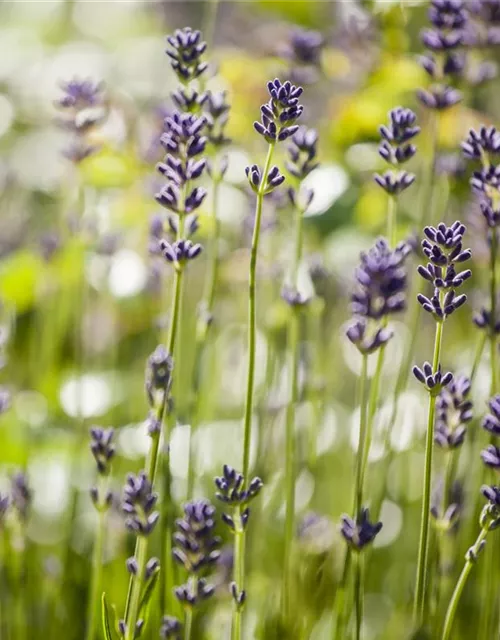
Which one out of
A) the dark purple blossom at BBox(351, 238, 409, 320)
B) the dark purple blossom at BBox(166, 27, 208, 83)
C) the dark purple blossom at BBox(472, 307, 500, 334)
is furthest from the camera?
the dark purple blossom at BBox(472, 307, 500, 334)

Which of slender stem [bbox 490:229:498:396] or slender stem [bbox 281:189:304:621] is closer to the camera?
slender stem [bbox 490:229:498:396]

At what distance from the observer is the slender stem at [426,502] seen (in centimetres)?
62

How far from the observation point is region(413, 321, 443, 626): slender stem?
624mm

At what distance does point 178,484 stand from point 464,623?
25.8 inches

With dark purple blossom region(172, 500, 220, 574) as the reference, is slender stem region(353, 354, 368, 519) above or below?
above

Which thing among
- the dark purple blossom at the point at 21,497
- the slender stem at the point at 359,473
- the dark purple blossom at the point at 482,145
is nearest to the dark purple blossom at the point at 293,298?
the slender stem at the point at 359,473

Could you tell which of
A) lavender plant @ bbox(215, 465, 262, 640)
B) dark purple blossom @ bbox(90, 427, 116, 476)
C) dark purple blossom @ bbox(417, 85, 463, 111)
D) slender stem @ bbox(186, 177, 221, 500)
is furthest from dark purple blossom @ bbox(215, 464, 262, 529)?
dark purple blossom @ bbox(417, 85, 463, 111)

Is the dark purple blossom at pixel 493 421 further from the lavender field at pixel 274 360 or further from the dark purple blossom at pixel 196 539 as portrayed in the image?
the dark purple blossom at pixel 196 539

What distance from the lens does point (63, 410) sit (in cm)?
164

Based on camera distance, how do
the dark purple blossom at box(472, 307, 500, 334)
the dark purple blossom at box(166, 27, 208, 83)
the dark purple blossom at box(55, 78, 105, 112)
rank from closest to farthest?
the dark purple blossom at box(166, 27, 208, 83) → the dark purple blossom at box(472, 307, 500, 334) → the dark purple blossom at box(55, 78, 105, 112)

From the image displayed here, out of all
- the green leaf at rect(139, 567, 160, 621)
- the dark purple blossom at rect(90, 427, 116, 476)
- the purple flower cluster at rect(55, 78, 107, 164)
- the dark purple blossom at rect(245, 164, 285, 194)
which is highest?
the purple flower cluster at rect(55, 78, 107, 164)

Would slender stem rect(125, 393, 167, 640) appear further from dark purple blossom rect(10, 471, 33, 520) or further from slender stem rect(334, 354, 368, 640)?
dark purple blossom rect(10, 471, 33, 520)

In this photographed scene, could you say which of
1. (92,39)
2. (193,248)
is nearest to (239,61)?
(193,248)

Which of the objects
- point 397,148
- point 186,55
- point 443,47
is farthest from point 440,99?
point 186,55
